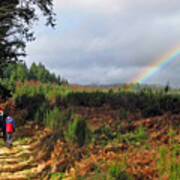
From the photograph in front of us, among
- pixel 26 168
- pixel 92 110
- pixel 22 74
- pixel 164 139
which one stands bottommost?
pixel 26 168

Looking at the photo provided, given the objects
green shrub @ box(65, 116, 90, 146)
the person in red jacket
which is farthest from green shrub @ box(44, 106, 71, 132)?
the person in red jacket

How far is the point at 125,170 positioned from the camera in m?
4.88

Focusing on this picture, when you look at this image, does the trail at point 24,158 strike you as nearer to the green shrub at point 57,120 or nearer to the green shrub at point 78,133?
the green shrub at point 57,120

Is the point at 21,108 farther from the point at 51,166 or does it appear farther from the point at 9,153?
the point at 51,166

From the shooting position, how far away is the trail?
6.27m

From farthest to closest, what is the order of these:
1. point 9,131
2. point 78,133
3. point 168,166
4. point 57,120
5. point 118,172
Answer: point 57,120 < point 9,131 < point 78,133 < point 118,172 < point 168,166

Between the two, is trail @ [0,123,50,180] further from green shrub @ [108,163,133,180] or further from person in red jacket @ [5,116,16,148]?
green shrub @ [108,163,133,180]

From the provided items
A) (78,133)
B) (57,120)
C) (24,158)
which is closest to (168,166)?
(78,133)

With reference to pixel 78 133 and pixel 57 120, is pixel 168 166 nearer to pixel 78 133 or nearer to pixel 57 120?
pixel 78 133

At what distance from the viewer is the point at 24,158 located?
7.58 meters

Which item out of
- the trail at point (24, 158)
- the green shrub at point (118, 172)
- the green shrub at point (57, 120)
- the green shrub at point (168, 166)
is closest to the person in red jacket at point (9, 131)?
the trail at point (24, 158)

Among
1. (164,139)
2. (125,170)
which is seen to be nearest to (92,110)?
(164,139)

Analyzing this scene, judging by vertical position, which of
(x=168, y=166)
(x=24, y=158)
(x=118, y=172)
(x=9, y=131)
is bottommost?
(x=24, y=158)

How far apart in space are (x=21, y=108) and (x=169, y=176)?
33.7 ft
